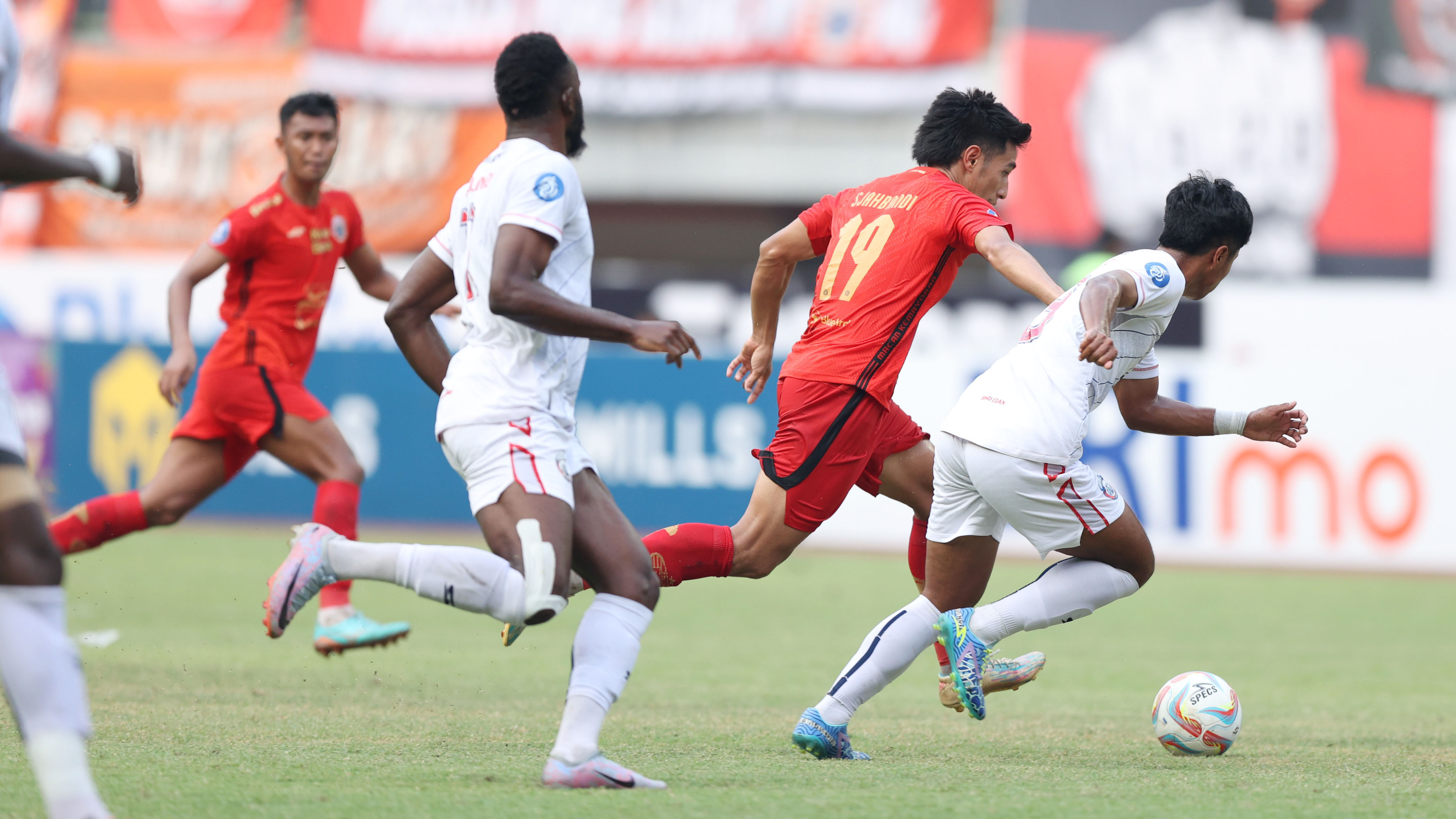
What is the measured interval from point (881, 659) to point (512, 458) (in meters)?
1.60

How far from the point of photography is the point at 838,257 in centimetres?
574

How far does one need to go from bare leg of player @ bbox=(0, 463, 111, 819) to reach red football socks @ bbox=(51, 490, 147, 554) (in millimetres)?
3639

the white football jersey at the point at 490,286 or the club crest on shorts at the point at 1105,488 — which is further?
the club crest on shorts at the point at 1105,488

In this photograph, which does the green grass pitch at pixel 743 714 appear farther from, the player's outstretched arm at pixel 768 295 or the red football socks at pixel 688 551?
the player's outstretched arm at pixel 768 295

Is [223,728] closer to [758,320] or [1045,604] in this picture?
[758,320]

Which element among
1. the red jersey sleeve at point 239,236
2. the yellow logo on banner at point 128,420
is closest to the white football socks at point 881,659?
the red jersey sleeve at point 239,236

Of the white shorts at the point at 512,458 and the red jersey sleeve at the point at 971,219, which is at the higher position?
the red jersey sleeve at the point at 971,219

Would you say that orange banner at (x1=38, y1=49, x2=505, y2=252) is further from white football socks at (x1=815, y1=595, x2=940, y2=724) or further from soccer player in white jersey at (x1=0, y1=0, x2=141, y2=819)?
soccer player in white jersey at (x1=0, y1=0, x2=141, y2=819)

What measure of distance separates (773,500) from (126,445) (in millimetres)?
11101

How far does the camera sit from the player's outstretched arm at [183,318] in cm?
696

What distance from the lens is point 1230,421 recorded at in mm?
5660

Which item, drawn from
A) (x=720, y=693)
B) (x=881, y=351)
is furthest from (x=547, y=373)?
(x=720, y=693)

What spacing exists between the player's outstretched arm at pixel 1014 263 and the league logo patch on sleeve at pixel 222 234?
12.2ft

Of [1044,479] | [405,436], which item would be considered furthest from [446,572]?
[405,436]
